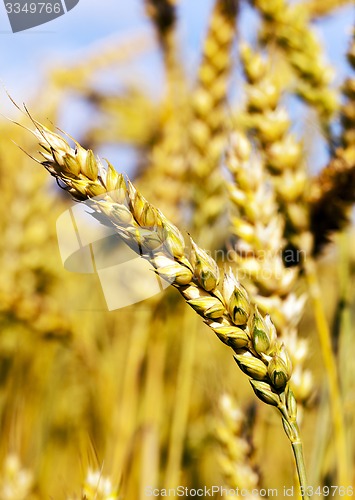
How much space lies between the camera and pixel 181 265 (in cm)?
31

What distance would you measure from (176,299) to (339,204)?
0.40m

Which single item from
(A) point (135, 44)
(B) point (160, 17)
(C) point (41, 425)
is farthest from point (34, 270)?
(A) point (135, 44)

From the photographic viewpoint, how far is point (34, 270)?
1.09 m

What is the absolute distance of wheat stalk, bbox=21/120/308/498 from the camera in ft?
0.98

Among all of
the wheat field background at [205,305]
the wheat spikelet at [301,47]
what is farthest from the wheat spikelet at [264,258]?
the wheat spikelet at [301,47]

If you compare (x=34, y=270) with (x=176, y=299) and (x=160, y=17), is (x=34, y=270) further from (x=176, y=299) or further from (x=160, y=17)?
(x=160, y=17)

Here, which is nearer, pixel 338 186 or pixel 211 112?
pixel 338 186

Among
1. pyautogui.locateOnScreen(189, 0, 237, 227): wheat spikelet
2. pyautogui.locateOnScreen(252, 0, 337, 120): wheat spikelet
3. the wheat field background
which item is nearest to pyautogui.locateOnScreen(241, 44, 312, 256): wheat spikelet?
the wheat field background

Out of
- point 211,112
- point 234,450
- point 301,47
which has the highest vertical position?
point 301,47

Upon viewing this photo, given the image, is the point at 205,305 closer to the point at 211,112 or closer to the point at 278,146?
the point at 278,146

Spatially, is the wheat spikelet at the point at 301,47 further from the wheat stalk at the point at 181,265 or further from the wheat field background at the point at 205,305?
the wheat stalk at the point at 181,265

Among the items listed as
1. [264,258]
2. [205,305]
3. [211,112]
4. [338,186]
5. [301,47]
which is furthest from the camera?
[211,112]

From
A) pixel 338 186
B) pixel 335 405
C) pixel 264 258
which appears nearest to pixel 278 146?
pixel 338 186

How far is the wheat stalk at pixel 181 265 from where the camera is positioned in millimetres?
299
